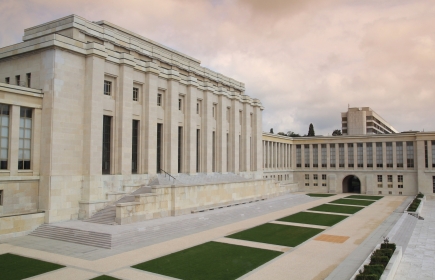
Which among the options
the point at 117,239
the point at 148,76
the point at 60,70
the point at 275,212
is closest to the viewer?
the point at 117,239

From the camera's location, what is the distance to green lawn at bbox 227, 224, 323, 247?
2608 centimetres

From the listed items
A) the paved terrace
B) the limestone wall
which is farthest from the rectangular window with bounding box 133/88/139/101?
the paved terrace

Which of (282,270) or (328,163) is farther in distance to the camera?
(328,163)

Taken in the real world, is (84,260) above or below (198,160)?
below

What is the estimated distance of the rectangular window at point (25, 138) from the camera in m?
28.3

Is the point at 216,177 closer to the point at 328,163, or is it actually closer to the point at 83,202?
the point at 83,202

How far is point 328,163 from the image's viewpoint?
74500 mm

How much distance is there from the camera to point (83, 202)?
30453mm

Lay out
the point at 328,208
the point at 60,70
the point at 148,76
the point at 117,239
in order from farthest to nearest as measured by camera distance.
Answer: the point at 328,208 < the point at 148,76 < the point at 60,70 < the point at 117,239

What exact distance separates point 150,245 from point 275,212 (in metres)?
20.4

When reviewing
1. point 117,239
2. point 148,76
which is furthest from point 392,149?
point 117,239

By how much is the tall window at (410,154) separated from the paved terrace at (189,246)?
113 ft

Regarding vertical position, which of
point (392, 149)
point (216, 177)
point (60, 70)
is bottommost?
point (216, 177)

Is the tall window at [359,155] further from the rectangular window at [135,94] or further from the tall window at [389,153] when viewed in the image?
the rectangular window at [135,94]
